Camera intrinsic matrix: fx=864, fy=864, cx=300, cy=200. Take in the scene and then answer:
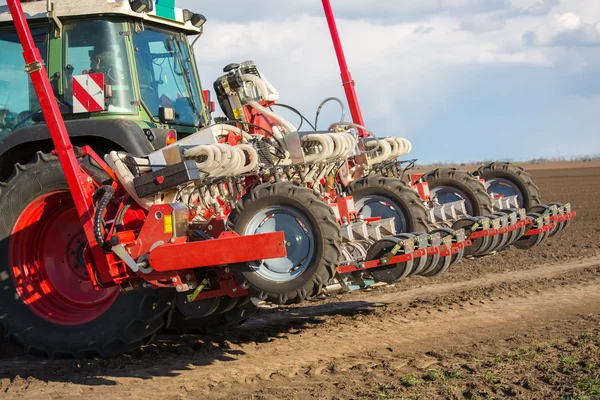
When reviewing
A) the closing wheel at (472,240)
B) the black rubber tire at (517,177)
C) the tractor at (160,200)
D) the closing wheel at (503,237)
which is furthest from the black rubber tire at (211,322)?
the black rubber tire at (517,177)

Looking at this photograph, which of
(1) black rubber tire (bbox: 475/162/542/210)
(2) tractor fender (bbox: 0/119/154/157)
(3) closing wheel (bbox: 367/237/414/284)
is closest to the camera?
(3) closing wheel (bbox: 367/237/414/284)

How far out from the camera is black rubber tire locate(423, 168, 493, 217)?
27.8ft

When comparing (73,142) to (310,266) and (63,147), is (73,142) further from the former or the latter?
(310,266)

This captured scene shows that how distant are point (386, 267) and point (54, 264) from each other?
2532mm

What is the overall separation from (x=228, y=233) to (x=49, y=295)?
1821 mm

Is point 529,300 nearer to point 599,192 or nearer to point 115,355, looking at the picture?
point 115,355

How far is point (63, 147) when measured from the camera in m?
5.68

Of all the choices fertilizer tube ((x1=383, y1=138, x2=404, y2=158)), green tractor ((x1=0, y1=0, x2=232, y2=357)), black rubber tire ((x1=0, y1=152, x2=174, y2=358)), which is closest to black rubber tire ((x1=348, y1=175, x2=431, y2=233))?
fertilizer tube ((x1=383, y1=138, x2=404, y2=158))

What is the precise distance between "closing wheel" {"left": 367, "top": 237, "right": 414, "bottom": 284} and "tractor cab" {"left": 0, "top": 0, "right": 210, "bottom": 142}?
6.32ft

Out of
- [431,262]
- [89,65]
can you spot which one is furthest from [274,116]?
[431,262]

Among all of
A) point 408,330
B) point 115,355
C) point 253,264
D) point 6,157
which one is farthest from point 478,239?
point 6,157

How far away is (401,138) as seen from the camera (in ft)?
28.3

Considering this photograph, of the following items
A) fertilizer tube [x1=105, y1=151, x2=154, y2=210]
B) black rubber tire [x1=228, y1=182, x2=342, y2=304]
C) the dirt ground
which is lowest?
the dirt ground

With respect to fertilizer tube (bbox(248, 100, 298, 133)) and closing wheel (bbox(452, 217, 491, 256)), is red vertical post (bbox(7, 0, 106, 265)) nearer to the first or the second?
fertilizer tube (bbox(248, 100, 298, 133))
